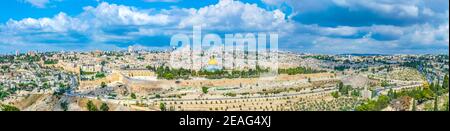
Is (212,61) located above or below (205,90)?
above

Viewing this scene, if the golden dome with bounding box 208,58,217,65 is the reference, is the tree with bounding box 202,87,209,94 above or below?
below

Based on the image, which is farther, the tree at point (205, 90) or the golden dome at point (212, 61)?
the golden dome at point (212, 61)

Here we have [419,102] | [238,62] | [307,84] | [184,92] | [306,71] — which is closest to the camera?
[419,102]

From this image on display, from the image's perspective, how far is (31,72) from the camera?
3334 centimetres

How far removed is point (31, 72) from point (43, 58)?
8918 millimetres

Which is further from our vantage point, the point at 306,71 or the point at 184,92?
the point at 306,71

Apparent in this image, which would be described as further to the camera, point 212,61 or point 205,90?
point 212,61

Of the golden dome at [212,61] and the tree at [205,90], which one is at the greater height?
the golden dome at [212,61]

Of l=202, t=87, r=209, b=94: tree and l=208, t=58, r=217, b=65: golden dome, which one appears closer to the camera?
l=202, t=87, r=209, b=94: tree
